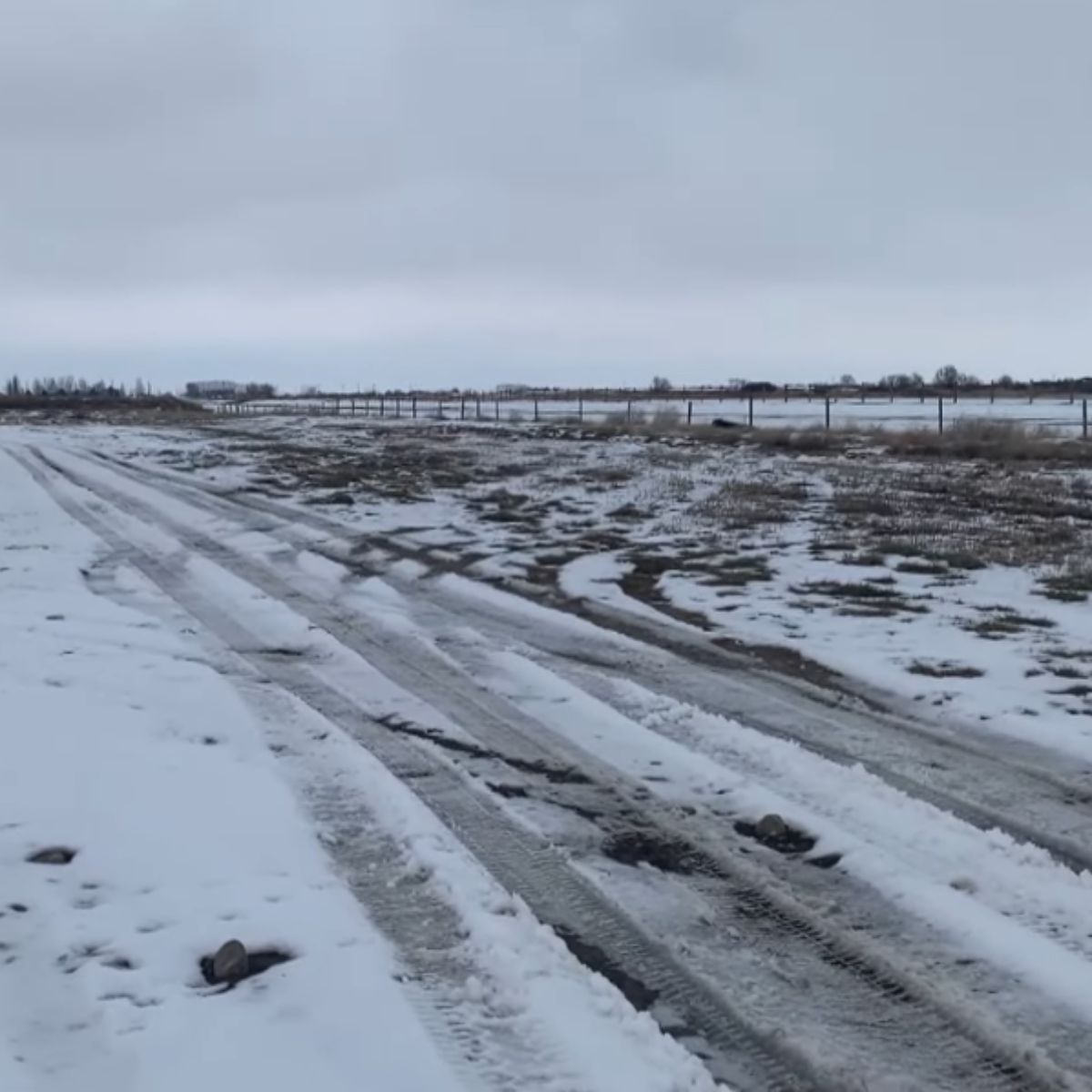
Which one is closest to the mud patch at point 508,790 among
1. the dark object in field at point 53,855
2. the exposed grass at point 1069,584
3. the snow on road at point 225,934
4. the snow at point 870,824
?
the snow on road at point 225,934

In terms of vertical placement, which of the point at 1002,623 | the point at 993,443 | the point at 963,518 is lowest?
the point at 1002,623

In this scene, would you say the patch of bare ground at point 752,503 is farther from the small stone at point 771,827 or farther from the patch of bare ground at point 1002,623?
the small stone at point 771,827

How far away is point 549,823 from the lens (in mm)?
5184

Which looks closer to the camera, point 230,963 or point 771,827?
point 230,963

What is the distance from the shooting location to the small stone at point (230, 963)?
3826mm

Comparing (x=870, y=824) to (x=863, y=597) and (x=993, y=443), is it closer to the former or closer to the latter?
(x=863, y=597)

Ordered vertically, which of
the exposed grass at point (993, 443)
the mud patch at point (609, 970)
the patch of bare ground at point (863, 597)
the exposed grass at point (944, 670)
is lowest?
the mud patch at point (609, 970)

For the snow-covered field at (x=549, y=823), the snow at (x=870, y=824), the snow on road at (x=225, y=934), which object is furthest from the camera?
the snow at (x=870, y=824)

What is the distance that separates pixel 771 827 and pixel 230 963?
7.70 ft

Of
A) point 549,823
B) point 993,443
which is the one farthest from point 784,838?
point 993,443

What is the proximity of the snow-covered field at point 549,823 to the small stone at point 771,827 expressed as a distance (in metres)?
0.04

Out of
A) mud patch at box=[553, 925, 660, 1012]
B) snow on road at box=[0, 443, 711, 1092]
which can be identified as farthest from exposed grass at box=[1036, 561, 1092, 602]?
mud patch at box=[553, 925, 660, 1012]

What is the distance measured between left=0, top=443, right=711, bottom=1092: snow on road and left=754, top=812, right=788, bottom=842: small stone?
1.27 meters

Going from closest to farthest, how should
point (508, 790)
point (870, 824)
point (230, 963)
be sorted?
point (230, 963)
point (870, 824)
point (508, 790)
